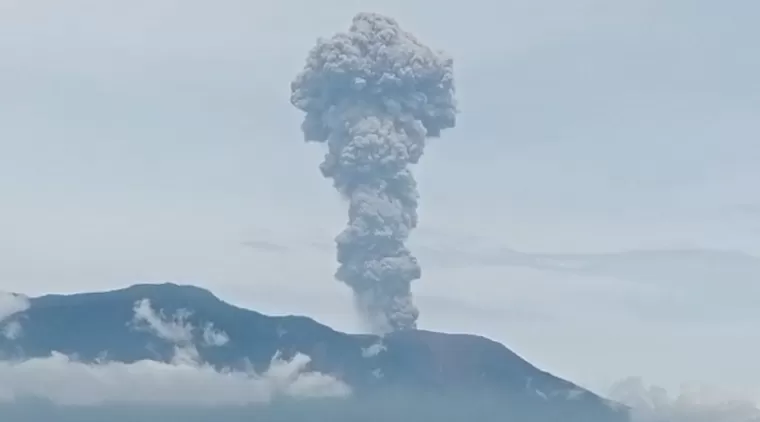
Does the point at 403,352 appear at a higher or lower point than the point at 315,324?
lower

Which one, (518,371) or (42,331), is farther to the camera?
(42,331)

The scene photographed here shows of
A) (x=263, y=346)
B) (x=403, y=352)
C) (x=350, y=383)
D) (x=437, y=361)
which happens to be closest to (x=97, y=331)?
(x=263, y=346)

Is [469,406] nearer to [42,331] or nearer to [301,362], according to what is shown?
[301,362]

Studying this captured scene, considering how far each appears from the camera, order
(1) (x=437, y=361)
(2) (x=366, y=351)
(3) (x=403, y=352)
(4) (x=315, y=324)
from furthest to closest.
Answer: (4) (x=315, y=324) → (1) (x=437, y=361) → (2) (x=366, y=351) → (3) (x=403, y=352)

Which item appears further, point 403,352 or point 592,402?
point 592,402

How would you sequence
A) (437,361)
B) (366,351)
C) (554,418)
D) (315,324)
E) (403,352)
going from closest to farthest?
(403,352)
(366,351)
(437,361)
(554,418)
(315,324)

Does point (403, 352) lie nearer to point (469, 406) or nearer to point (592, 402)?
point (469, 406)

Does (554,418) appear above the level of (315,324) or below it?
below

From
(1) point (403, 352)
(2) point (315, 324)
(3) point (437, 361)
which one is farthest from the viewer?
(2) point (315, 324)

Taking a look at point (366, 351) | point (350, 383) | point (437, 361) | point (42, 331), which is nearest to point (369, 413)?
point (350, 383)
